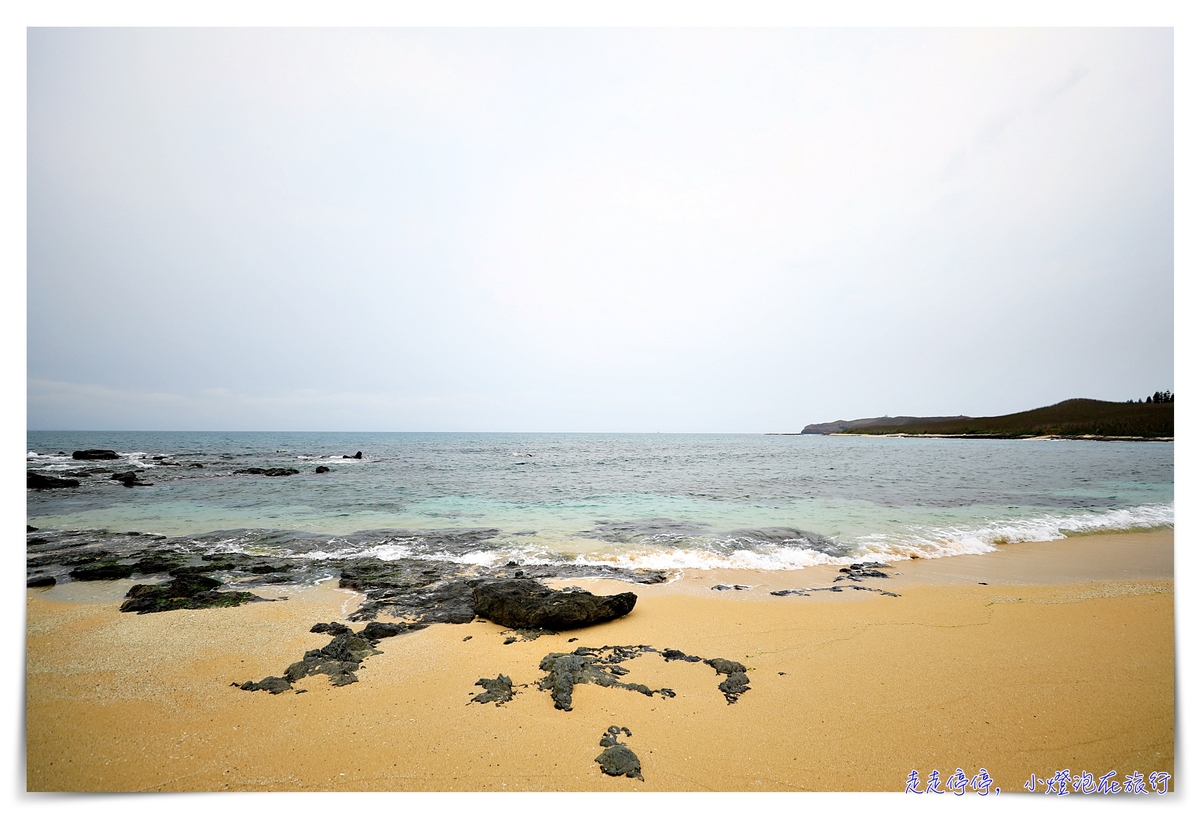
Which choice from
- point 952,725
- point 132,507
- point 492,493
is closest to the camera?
point 952,725

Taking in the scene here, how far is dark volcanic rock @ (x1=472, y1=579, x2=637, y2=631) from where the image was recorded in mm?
5027

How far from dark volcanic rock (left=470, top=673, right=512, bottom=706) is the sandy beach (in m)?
0.08

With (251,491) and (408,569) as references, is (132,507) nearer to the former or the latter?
(251,491)

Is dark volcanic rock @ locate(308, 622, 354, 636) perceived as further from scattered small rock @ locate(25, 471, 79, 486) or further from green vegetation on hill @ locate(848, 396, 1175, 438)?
green vegetation on hill @ locate(848, 396, 1175, 438)

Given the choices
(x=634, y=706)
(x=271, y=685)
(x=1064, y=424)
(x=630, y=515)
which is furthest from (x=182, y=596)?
(x=1064, y=424)

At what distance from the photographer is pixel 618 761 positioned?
2.71 metres

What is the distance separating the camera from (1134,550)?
8.68m

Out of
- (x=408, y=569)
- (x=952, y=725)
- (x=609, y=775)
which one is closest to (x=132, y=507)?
(x=408, y=569)

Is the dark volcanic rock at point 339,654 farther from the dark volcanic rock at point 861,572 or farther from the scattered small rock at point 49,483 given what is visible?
the scattered small rock at point 49,483

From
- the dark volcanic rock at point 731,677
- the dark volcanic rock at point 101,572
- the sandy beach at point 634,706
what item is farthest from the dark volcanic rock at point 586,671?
the dark volcanic rock at point 101,572

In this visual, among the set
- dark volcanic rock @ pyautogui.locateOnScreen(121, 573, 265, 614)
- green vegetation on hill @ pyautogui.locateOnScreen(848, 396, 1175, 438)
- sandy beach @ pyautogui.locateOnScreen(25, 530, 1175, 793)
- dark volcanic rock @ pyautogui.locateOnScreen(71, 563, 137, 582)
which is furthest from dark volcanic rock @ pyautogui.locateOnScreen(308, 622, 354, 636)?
green vegetation on hill @ pyautogui.locateOnScreen(848, 396, 1175, 438)

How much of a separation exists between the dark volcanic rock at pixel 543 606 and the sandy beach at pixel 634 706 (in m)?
0.19

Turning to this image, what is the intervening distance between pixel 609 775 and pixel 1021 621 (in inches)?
216

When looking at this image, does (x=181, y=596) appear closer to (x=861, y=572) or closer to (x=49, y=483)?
(x=861, y=572)
